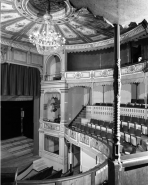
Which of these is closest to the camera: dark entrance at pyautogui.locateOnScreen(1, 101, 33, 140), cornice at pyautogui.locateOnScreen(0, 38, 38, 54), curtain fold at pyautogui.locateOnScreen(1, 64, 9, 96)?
curtain fold at pyautogui.locateOnScreen(1, 64, 9, 96)

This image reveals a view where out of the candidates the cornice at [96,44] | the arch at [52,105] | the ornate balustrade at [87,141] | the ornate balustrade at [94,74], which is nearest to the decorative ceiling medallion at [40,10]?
the cornice at [96,44]

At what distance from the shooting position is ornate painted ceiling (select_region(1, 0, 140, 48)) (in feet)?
20.8

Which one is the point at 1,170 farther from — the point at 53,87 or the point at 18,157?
the point at 18,157

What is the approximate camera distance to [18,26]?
26.8 feet

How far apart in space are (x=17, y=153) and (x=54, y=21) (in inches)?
387

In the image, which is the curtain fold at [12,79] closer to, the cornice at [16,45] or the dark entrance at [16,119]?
the cornice at [16,45]

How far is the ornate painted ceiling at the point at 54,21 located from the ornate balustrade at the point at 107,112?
470 cm

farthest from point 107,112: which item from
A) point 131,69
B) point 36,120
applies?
point 36,120

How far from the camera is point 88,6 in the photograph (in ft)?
5.93

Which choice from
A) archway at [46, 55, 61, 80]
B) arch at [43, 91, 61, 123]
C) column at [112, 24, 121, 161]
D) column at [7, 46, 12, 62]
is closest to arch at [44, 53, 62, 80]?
archway at [46, 55, 61, 80]

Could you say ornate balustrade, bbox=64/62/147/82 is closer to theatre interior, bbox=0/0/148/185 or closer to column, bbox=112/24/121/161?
theatre interior, bbox=0/0/148/185

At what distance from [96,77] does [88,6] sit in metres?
9.06

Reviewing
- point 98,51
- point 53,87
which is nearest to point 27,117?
point 53,87

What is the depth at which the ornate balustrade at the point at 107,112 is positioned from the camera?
868 cm
